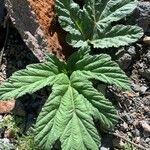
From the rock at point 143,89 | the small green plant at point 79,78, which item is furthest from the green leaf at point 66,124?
the rock at point 143,89

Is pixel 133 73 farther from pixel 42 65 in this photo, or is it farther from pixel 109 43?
pixel 42 65

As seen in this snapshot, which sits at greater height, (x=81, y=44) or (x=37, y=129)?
(x=81, y=44)

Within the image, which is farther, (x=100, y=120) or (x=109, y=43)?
(x=109, y=43)

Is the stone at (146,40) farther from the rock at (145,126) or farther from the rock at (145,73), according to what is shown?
the rock at (145,126)

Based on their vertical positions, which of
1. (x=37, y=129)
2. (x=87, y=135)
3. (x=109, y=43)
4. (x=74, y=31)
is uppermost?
(x=74, y=31)

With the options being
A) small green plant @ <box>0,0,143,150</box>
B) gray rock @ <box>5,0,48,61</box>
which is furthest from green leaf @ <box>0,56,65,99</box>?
→ gray rock @ <box>5,0,48,61</box>

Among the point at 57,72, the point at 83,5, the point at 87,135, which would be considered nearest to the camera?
the point at 87,135

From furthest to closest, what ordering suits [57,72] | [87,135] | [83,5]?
1. [83,5]
2. [57,72]
3. [87,135]

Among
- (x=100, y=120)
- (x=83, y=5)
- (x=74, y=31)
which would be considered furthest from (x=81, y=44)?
(x=100, y=120)
